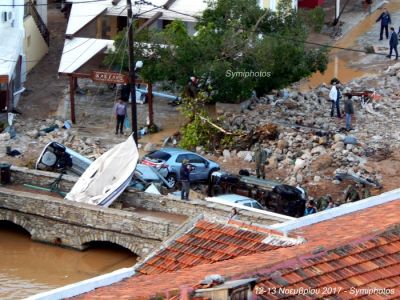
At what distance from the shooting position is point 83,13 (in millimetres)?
43094

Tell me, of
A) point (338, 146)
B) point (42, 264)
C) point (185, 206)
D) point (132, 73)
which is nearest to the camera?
point (42, 264)

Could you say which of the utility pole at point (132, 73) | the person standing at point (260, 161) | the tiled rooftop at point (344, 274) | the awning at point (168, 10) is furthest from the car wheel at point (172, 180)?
the tiled rooftop at point (344, 274)

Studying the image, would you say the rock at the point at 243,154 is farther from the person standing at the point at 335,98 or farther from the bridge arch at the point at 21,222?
the bridge arch at the point at 21,222

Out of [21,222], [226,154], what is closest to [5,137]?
[21,222]

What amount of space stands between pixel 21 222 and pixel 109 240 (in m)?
2.57

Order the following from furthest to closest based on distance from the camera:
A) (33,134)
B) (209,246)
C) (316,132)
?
(33,134) → (316,132) → (209,246)

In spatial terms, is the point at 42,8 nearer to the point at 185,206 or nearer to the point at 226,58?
the point at 226,58

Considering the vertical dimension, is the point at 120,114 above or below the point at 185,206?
above

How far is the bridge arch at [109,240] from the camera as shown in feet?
99.3

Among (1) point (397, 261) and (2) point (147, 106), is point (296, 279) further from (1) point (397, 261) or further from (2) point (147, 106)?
(2) point (147, 106)

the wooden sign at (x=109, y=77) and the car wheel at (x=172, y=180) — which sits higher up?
the wooden sign at (x=109, y=77)

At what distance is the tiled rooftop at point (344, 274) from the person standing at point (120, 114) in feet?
68.3

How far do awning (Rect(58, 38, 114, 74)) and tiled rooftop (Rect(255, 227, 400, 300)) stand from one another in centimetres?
2525

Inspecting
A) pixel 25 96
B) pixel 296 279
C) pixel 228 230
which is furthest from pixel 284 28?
pixel 296 279
